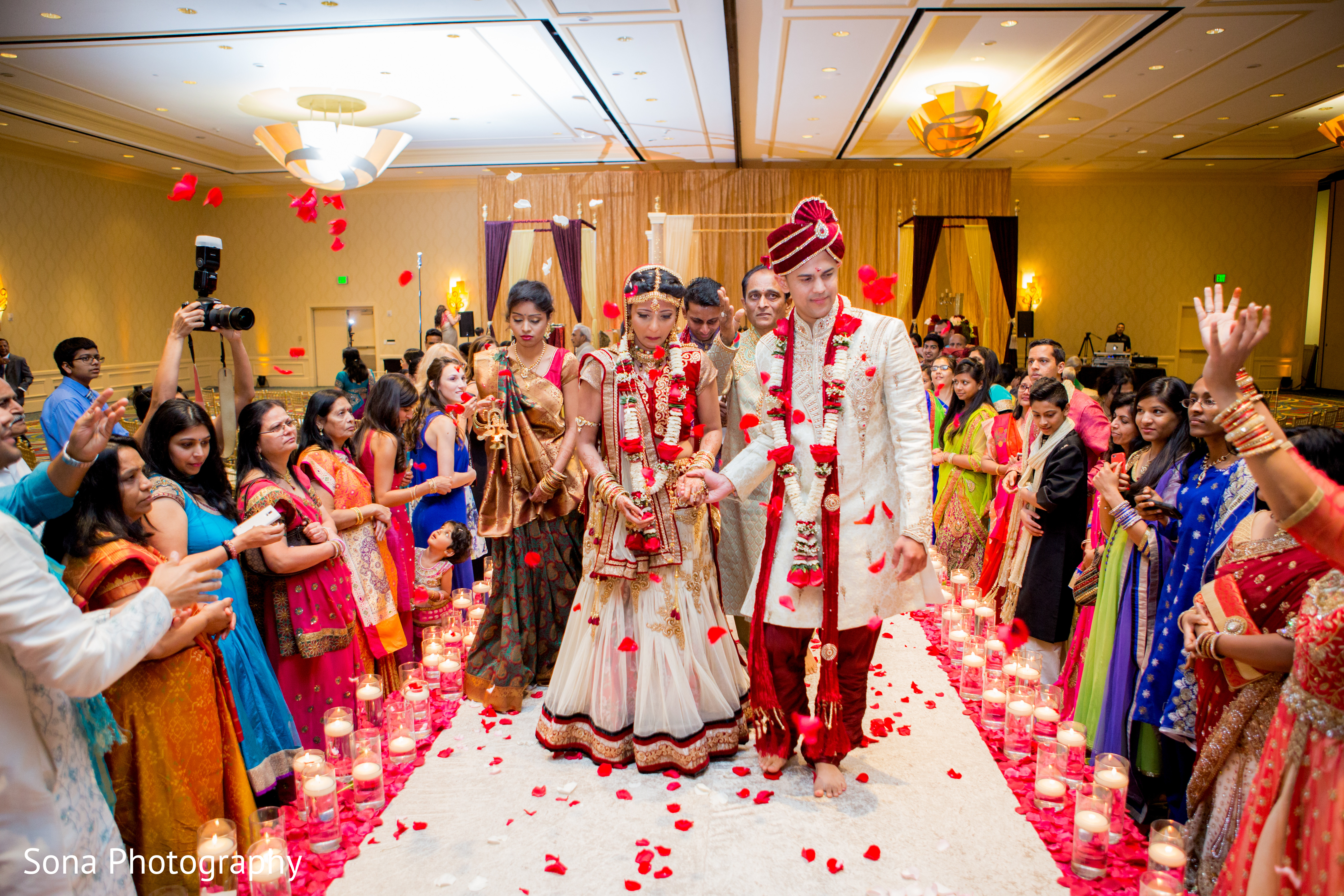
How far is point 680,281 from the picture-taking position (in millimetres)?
2830

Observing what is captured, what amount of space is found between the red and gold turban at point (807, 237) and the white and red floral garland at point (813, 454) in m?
0.24

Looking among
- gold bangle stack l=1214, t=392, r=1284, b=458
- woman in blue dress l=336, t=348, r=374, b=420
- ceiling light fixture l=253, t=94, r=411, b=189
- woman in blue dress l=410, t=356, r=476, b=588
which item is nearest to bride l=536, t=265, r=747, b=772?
woman in blue dress l=410, t=356, r=476, b=588

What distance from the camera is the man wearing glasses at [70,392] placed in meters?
4.82

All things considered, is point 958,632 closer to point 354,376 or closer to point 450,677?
point 450,677

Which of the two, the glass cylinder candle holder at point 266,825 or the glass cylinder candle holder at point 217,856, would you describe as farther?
the glass cylinder candle holder at point 266,825

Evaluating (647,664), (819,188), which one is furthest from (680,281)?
(819,188)

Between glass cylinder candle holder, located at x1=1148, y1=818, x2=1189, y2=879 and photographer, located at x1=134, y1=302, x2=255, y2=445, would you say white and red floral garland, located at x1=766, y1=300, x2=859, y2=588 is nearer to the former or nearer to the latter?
glass cylinder candle holder, located at x1=1148, y1=818, x2=1189, y2=879

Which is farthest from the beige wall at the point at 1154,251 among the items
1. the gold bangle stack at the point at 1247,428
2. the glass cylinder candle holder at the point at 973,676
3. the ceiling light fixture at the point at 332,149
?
the gold bangle stack at the point at 1247,428

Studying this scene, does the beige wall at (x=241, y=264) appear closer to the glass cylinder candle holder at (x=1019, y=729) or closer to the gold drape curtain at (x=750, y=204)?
the gold drape curtain at (x=750, y=204)

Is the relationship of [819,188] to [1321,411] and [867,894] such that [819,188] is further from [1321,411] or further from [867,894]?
[867,894]

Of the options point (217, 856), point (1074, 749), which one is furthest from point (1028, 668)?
point (217, 856)

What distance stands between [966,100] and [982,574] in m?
6.76

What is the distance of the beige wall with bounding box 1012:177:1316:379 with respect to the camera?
1442 centimetres

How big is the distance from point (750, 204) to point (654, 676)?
11.7 m
